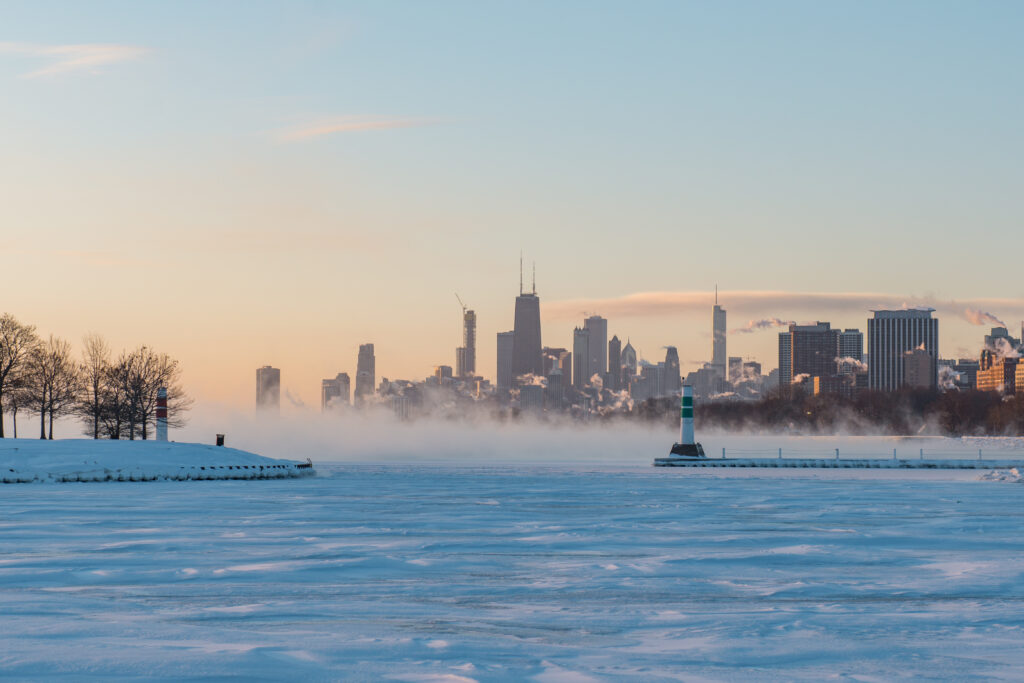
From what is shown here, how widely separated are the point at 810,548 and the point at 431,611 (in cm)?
1019

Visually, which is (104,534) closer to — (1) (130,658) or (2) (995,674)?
(1) (130,658)

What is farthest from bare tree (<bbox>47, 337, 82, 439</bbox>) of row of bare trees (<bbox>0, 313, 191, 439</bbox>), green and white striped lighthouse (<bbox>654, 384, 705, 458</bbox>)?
green and white striped lighthouse (<bbox>654, 384, 705, 458</bbox>)

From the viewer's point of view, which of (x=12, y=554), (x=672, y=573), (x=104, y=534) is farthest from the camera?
(x=104, y=534)

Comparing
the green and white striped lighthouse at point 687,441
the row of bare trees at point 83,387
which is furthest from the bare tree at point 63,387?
the green and white striped lighthouse at point 687,441

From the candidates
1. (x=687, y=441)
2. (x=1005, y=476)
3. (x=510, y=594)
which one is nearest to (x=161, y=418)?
(x=687, y=441)

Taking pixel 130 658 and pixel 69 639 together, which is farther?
pixel 69 639

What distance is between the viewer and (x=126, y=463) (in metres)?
60.5

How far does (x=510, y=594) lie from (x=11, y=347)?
80580 millimetres

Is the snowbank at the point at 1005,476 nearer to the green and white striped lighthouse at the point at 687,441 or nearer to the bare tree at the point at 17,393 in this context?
the green and white striped lighthouse at the point at 687,441

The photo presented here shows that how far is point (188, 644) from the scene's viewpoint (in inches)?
495

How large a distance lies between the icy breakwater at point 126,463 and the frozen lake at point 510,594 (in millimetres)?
23931

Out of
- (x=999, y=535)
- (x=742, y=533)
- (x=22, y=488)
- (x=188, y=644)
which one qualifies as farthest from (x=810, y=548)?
(x=22, y=488)

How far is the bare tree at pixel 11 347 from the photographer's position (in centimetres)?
8625

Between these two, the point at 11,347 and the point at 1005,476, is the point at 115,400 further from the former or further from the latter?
the point at 1005,476
